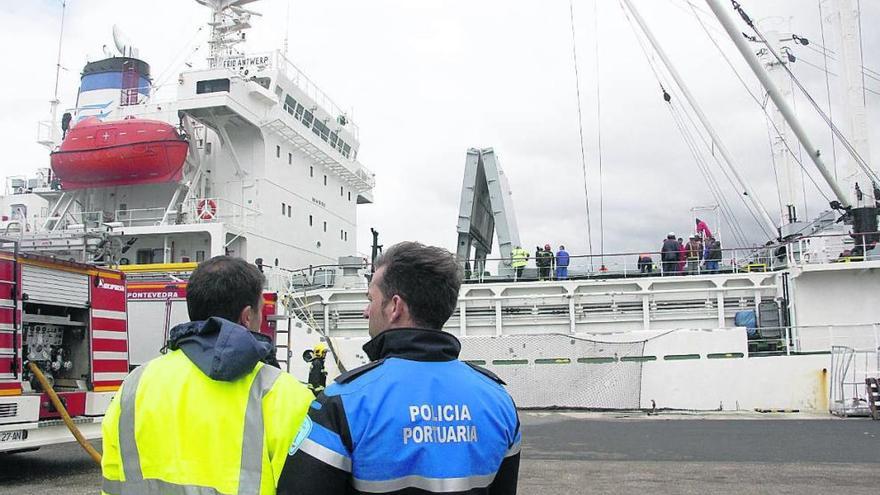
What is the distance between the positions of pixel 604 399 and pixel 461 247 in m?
7.64

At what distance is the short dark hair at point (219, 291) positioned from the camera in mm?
2383

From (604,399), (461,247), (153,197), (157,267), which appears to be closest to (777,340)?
(604,399)

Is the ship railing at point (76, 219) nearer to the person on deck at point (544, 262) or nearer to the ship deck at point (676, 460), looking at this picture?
the ship deck at point (676, 460)

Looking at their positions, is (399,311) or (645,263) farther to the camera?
(645,263)

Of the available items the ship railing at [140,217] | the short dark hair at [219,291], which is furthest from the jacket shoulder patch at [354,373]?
the ship railing at [140,217]

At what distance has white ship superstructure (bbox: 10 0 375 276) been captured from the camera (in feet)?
70.9

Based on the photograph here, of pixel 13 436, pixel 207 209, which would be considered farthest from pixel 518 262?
pixel 13 436

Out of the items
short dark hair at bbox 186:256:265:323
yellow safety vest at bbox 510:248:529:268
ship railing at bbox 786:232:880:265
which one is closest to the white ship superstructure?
yellow safety vest at bbox 510:248:529:268

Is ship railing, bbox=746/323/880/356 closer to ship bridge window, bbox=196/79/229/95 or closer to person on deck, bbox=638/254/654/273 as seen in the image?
person on deck, bbox=638/254/654/273

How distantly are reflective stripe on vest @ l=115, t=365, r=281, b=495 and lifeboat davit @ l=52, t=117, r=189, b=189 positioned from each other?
68.1ft

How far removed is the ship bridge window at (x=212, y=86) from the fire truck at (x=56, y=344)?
14820 millimetres

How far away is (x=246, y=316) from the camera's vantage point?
2451 mm

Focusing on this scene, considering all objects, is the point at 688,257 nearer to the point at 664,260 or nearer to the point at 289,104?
the point at 664,260

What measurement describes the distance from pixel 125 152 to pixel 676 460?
18.4 m
